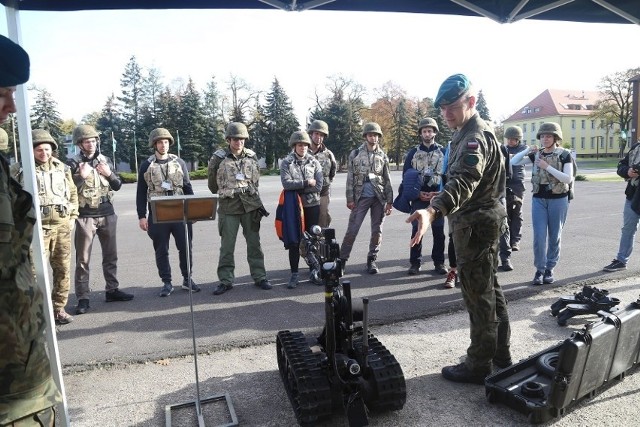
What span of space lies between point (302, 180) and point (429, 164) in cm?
209

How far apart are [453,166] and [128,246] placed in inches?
355

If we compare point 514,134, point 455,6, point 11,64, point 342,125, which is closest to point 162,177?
point 455,6

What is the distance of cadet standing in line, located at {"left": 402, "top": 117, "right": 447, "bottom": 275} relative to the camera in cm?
730

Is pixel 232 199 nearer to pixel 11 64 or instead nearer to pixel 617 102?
pixel 11 64

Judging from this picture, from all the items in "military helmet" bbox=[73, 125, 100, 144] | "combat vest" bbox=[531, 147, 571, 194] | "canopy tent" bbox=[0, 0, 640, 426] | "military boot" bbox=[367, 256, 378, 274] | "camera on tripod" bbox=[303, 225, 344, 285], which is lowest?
"military boot" bbox=[367, 256, 378, 274]

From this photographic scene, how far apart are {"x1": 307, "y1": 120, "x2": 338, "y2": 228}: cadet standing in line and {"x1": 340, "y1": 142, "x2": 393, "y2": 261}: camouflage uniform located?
394mm

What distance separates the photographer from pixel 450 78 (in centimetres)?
371

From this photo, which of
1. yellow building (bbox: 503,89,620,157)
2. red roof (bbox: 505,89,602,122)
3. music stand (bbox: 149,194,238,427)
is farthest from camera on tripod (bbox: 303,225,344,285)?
red roof (bbox: 505,89,602,122)

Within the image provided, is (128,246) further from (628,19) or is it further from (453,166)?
(628,19)

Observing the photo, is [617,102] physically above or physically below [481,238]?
above

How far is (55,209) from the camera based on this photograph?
555cm

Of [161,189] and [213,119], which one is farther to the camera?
[213,119]

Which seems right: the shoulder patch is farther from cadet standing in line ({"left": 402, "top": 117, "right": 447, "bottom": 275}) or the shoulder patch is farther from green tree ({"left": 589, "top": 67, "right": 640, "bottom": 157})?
green tree ({"left": 589, "top": 67, "right": 640, "bottom": 157})

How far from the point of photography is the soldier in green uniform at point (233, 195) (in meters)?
6.73
